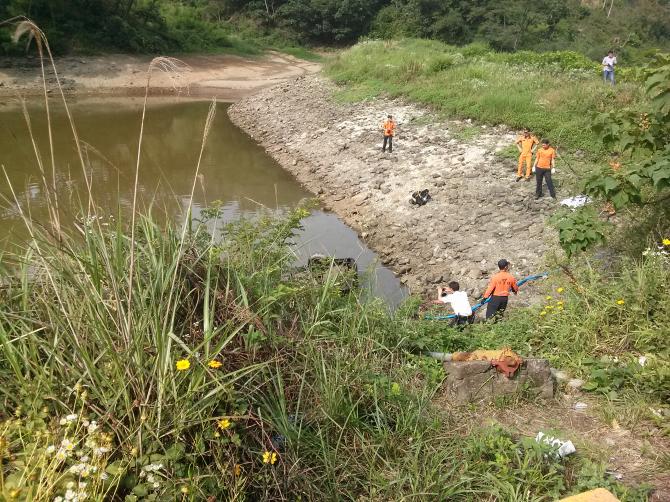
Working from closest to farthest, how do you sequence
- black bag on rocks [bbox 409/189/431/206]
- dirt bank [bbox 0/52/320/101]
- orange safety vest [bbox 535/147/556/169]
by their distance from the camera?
1. orange safety vest [bbox 535/147/556/169]
2. black bag on rocks [bbox 409/189/431/206]
3. dirt bank [bbox 0/52/320/101]

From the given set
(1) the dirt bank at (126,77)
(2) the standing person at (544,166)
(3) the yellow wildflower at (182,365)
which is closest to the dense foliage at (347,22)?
(1) the dirt bank at (126,77)

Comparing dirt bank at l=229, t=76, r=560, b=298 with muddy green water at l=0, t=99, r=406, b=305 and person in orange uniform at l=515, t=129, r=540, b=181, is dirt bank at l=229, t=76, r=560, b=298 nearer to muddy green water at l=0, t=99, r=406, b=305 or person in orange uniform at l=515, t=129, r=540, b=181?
person in orange uniform at l=515, t=129, r=540, b=181

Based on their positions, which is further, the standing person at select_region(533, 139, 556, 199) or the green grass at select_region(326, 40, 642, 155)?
the green grass at select_region(326, 40, 642, 155)

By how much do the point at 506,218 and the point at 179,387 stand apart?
323 inches

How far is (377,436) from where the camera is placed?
3.32 metres

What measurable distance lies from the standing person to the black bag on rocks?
2165 millimetres

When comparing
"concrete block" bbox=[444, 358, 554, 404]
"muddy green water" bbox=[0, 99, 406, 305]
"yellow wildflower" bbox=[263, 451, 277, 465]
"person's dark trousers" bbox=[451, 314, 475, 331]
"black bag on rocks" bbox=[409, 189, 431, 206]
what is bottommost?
"muddy green water" bbox=[0, 99, 406, 305]

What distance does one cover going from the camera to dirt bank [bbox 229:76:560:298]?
8977mm

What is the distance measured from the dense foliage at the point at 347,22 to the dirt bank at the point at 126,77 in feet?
5.42

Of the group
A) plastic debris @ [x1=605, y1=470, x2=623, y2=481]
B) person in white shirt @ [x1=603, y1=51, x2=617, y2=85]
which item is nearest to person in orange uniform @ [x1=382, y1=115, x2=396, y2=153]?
person in white shirt @ [x1=603, y1=51, x2=617, y2=85]

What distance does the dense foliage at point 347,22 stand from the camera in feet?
90.8

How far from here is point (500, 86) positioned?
15047mm

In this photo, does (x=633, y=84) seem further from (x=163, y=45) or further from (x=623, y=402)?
(x=163, y=45)


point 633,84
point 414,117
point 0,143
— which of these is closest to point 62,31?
point 0,143
